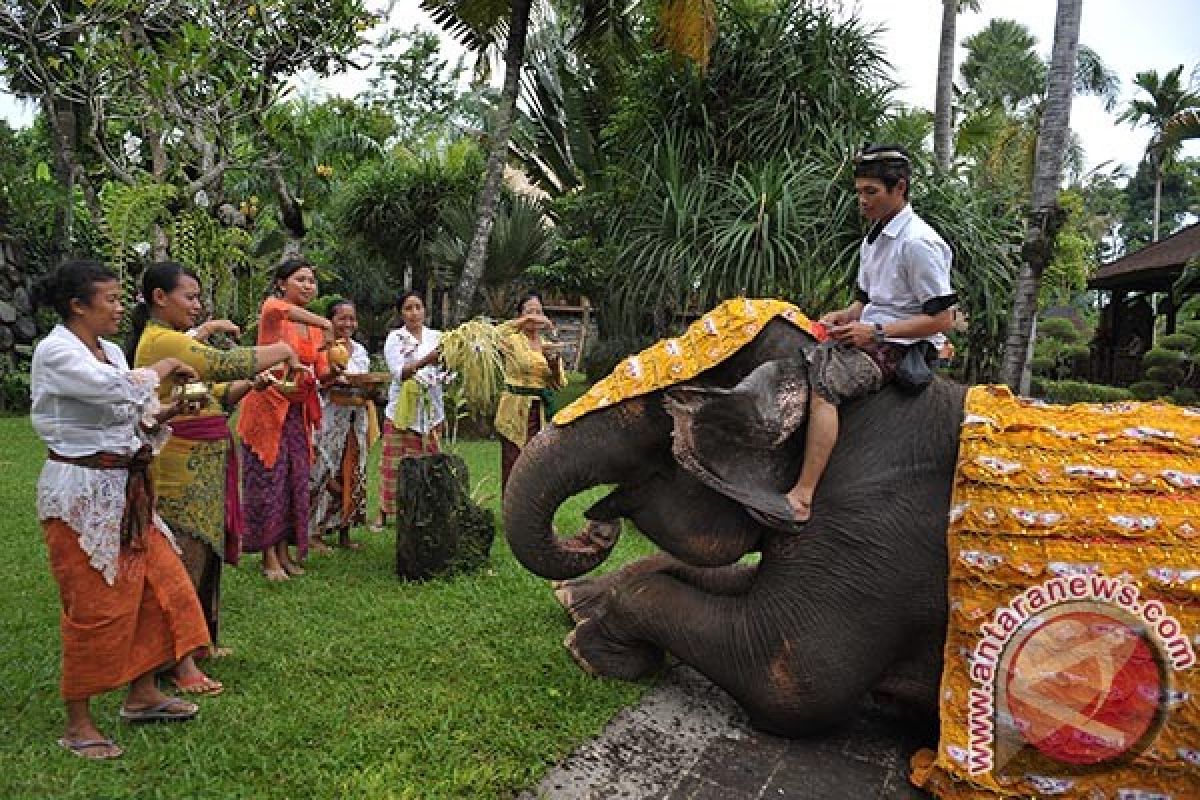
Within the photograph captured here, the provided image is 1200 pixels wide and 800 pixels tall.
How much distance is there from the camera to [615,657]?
3727 mm

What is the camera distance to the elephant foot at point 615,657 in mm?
3707

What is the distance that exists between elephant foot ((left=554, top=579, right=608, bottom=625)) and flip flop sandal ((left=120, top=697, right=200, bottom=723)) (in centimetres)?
169

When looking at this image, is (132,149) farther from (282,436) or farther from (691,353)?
(691,353)

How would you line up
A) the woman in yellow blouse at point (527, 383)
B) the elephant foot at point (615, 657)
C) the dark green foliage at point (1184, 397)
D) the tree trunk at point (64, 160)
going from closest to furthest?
the elephant foot at point (615, 657)
the woman in yellow blouse at point (527, 383)
the tree trunk at point (64, 160)
the dark green foliage at point (1184, 397)

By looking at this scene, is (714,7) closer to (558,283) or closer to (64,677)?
(558,283)

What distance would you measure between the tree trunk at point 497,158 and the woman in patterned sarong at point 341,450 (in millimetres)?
3275

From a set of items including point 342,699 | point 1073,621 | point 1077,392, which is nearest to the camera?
point 1073,621

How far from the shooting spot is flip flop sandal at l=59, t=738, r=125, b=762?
9.51 ft

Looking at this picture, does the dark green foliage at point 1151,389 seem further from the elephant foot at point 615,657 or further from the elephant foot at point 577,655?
the elephant foot at point 577,655

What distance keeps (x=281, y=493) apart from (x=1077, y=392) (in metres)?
17.1

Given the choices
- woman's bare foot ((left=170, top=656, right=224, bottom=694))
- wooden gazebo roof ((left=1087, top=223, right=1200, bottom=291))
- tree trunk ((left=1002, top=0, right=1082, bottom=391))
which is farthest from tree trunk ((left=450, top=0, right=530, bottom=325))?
wooden gazebo roof ((left=1087, top=223, right=1200, bottom=291))

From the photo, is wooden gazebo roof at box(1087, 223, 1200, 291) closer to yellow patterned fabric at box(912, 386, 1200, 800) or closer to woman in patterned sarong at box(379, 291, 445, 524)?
woman in patterned sarong at box(379, 291, 445, 524)

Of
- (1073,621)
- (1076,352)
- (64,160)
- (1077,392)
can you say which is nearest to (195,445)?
(1073,621)

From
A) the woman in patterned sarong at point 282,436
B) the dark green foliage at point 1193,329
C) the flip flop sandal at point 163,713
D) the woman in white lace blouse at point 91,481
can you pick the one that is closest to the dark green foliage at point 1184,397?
the dark green foliage at point 1193,329
